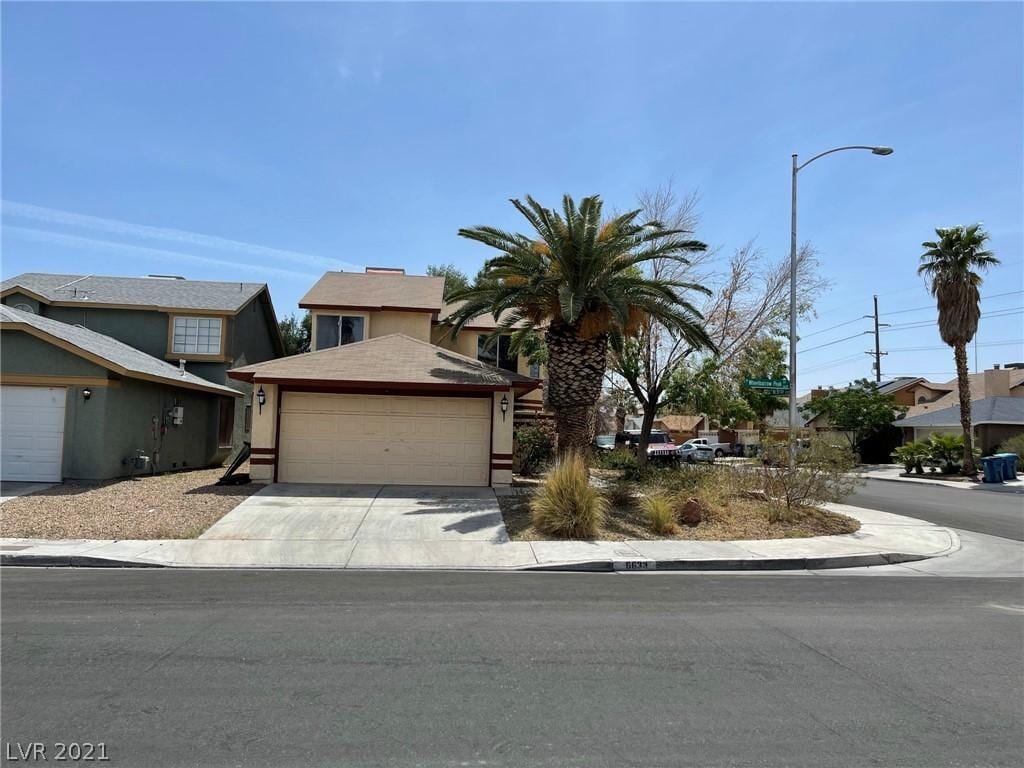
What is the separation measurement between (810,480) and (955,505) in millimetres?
8317

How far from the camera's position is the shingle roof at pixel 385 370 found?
56.3 ft

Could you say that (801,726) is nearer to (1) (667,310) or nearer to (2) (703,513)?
(2) (703,513)

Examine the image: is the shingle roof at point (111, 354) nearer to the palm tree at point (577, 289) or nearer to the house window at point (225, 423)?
the house window at point (225, 423)

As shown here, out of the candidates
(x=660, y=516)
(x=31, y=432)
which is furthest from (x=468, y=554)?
(x=31, y=432)

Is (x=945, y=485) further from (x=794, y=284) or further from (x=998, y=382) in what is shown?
(x=998, y=382)

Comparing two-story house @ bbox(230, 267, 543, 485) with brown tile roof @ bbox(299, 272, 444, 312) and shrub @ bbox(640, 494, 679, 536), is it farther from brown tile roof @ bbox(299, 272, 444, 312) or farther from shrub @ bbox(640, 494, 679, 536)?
brown tile roof @ bbox(299, 272, 444, 312)

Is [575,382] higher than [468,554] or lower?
higher

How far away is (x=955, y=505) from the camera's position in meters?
19.5

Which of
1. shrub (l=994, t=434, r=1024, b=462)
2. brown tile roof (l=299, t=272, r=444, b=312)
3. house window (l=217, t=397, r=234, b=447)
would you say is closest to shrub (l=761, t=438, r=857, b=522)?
brown tile roof (l=299, t=272, r=444, b=312)

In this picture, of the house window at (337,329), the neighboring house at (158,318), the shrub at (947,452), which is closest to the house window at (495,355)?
the house window at (337,329)

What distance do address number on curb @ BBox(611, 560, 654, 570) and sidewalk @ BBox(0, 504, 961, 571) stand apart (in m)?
0.01

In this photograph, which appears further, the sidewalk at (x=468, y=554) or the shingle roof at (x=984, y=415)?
the shingle roof at (x=984, y=415)

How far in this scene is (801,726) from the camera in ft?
15.0

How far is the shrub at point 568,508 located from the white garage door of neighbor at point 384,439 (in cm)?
545
